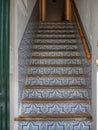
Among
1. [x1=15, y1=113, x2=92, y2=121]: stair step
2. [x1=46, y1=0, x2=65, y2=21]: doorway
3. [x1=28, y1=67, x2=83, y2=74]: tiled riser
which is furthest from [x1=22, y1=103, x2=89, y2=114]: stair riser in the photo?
[x1=46, y1=0, x2=65, y2=21]: doorway

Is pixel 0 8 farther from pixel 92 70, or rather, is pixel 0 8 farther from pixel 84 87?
pixel 84 87

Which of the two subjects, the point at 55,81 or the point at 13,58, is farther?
the point at 55,81

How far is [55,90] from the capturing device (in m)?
4.08

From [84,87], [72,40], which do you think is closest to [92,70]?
[84,87]

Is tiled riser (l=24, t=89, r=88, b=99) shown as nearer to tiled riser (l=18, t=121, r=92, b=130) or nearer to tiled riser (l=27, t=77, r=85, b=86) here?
tiled riser (l=27, t=77, r=85, b=86)

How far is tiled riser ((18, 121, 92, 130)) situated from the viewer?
3432mm

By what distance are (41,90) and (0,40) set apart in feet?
4.90

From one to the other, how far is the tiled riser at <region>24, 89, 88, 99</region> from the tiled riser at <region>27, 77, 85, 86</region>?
0.28m

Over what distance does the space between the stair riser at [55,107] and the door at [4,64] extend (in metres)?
0.72

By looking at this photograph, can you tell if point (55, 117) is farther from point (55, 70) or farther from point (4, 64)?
point (55, 70)

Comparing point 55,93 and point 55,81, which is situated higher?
point 55,81

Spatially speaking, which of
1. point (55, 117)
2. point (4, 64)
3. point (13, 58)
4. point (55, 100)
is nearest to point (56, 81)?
point (55, 100)

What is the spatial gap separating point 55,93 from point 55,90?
2.0 inches

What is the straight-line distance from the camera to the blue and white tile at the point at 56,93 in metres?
4.04
